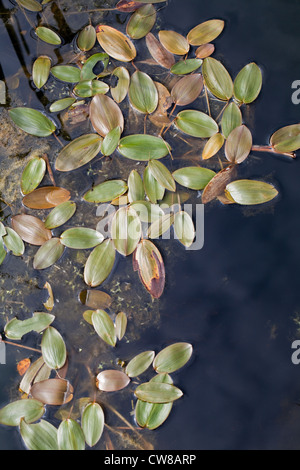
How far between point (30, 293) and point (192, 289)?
0.65 metres

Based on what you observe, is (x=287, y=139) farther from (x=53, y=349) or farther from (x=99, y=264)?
(x=53, y=349)

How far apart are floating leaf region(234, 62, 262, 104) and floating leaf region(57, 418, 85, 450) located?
57.0 inches

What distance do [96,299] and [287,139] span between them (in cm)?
101

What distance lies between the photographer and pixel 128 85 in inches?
65.4

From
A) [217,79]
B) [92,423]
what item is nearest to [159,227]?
[217,79]

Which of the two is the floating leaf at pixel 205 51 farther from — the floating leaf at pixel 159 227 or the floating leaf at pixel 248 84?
the floating leaf at pixel 159 227

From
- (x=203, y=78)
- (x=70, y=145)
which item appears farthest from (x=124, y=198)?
(x=203, y=78)

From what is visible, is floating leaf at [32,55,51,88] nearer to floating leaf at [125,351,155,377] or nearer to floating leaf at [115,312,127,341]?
floating leaf at [115,312,127,341]

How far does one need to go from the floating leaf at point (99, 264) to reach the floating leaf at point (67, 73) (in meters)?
0.73

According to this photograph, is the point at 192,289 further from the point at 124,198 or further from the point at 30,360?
the point at 30,360

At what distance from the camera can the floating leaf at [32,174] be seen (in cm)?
162

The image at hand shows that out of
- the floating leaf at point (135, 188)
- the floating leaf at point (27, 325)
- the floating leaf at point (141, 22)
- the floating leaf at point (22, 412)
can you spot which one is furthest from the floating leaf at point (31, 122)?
the floating leaf at point (22, 412)

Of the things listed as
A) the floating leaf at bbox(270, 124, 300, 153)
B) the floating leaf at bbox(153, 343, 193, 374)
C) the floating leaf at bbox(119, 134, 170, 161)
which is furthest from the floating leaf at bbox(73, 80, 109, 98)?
the floating leaf at bbox(153, 343, 193, 374)

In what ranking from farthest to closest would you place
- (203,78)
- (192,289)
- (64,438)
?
(203,78) < (192,289) < (64,438)
